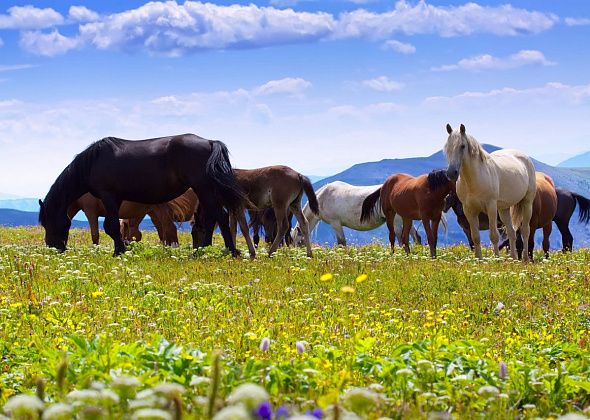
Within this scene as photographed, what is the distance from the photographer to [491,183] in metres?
19.0

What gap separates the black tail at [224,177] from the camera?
17611mm

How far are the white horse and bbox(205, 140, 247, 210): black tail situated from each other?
471 cm

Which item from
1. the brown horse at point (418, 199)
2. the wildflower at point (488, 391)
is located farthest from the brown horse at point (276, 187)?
the wildflower at point (488, 391)

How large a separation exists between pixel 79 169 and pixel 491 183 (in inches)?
382

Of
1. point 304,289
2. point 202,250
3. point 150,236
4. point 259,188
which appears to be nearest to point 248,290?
point 304,289

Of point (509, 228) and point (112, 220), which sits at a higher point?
point (112, 220)

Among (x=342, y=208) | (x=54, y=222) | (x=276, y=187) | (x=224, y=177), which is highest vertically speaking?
(x=224, y=177)

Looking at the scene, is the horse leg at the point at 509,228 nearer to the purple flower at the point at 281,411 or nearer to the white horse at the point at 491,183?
the white horse at the point at 491,183

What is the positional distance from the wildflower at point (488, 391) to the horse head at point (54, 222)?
1565cm

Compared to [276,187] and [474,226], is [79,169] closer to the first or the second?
[276,187]

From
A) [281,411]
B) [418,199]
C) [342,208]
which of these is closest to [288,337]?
[281,411]

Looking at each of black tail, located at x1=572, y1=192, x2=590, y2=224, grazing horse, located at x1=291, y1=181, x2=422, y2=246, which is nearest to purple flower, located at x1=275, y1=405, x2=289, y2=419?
black tail, located at x1=572, y1=192, x2=590, y2=224

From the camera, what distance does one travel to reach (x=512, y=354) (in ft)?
25.4

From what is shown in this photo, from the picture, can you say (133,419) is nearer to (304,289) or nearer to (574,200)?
(304,289)
